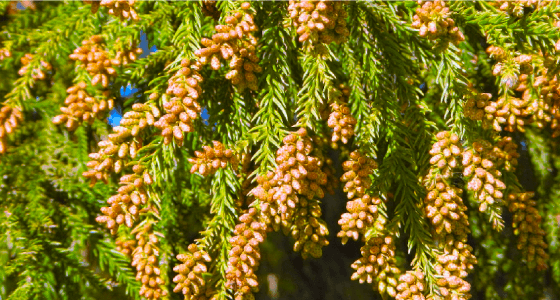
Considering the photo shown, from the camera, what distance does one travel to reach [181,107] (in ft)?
2.24

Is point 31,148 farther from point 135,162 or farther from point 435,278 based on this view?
point 435,278

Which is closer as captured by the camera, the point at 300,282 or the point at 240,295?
the point at 240,295

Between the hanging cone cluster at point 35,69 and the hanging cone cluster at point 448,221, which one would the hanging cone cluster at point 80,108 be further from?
the hanging cone cluster at point 448,221

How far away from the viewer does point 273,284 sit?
3.64ft

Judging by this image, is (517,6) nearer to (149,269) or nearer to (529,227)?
(529,227)

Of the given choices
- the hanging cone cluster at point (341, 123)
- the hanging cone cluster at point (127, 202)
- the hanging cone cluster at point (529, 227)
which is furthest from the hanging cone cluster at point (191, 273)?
the hanging cone cluster at point (529, 227)

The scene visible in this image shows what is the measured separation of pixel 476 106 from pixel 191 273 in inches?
22.0

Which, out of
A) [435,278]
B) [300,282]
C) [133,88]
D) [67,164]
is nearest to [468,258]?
[435,278]

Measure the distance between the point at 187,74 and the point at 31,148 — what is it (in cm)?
64

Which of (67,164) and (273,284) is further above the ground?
(67,164)

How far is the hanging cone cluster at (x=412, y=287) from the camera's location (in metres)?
0.66

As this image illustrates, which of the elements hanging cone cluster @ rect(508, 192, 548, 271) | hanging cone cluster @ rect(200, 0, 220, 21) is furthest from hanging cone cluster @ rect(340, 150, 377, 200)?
hanging cone cluster @ rect(200, 0, 220, 21)

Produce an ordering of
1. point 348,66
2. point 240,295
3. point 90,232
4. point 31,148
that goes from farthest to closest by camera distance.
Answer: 1. point 31,148
2. point 90,232
3. point 348,66
4. point 240,295

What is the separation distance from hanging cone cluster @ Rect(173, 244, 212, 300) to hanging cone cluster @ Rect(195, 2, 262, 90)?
11.9 inches
